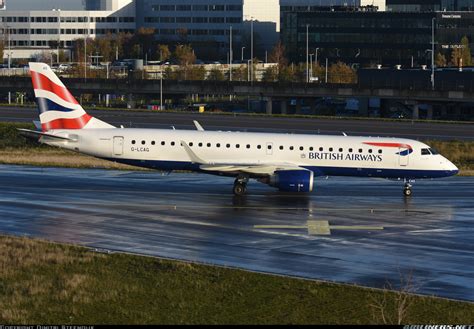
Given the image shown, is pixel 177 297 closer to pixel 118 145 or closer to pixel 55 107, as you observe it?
pixel 118 145

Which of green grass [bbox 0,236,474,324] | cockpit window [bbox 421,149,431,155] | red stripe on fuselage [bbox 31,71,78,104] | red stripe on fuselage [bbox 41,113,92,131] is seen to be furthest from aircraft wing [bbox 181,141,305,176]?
green grass [bbox 0,236,474,324]

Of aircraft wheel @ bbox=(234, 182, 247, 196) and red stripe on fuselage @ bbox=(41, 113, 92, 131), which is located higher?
red stripe on fuselage @ bbox=(41, 113, 92, 131)

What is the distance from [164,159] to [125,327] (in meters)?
27.6

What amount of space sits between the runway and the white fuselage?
64.1 inches

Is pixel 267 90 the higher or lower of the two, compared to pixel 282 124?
higher

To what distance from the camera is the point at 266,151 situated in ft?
194

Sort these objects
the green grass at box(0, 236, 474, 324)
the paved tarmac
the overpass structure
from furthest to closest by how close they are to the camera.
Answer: the overpass structure < the paved tarmac < the green grass at box(0, 236, 474, 324)

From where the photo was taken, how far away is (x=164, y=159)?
5959 cm

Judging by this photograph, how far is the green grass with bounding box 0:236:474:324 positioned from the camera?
33.8 metres

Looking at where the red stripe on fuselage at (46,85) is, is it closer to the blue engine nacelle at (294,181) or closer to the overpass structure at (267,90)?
the blue engine nacelle at (294,181)

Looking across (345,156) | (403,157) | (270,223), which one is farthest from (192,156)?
(403,157)

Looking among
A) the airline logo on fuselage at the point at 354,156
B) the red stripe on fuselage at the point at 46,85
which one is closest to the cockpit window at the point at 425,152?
the airline logo on fuselage at the point at 354,156

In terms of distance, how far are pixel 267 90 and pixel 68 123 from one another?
86.0 metres

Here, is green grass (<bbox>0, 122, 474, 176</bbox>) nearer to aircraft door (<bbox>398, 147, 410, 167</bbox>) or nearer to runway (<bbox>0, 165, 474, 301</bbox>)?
runway (<bbox>0, 165, 474, 301</bbox>)
